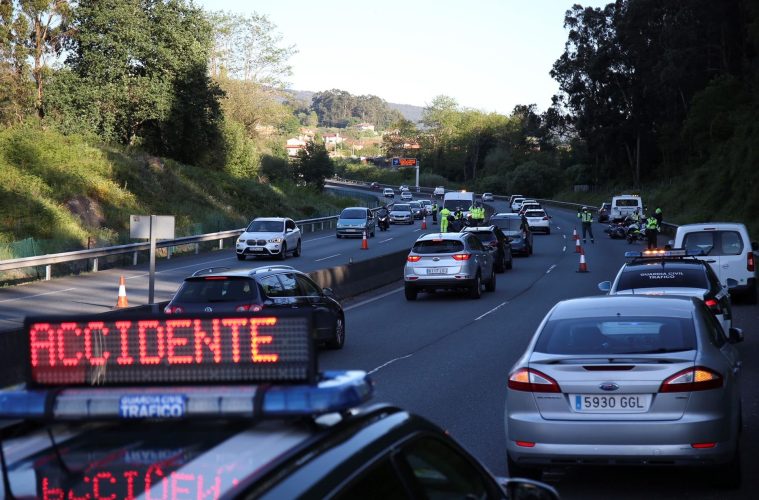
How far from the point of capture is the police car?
3.19 m

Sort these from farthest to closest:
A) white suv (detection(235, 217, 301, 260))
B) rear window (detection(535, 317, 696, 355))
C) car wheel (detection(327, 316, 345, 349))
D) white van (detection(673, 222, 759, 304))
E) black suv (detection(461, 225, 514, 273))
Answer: white suv (detection(235, 217, 301, 260))
black suv (detection(461, 225, 514, 273))
white van (detection(673, 222, 759, 304))
car wheel (detection(327, 316, 345, 349))
rear window (detection(535, 317, 696, 355))

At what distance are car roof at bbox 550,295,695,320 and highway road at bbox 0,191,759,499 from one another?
4.44 ft

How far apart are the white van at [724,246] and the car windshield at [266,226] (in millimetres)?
23227

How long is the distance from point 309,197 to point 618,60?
1189 inches

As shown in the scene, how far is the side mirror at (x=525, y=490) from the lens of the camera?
4.54 m

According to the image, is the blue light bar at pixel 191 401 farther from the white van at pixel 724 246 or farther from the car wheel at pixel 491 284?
the car wheel at pixel 491 284

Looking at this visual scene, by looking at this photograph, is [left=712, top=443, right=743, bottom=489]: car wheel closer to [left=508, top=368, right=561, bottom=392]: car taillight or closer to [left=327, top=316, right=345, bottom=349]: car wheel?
[left=508, top=368, right=561, bottom=392]: car taillight

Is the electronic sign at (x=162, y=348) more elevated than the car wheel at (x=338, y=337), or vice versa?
the electronic sign at (x=162, y=348)

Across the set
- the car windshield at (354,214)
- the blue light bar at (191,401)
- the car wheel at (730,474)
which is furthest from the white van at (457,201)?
the blue light bar at (191,401)

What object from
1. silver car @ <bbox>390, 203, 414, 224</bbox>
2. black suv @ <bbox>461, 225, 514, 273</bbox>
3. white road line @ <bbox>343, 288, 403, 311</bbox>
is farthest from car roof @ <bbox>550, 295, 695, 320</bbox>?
silver car @ <bbox>390, 203, 414, 224</bbox>

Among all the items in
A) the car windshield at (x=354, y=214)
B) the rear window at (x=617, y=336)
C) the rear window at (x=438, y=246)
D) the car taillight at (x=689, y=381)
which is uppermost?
the rear window at (x=617, y=336)

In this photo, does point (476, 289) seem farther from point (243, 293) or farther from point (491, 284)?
point (243, 293)

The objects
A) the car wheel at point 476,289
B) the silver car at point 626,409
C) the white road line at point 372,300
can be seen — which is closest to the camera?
the silver car at point 626,409

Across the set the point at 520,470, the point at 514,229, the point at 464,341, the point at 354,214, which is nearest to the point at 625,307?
the point at 520,470
